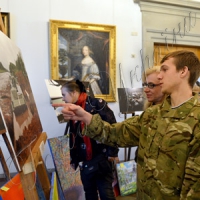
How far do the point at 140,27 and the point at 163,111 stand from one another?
2932 mm

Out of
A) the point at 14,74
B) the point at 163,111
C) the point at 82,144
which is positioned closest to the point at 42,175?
the point at 82,144

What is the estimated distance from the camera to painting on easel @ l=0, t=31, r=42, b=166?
4.00ft

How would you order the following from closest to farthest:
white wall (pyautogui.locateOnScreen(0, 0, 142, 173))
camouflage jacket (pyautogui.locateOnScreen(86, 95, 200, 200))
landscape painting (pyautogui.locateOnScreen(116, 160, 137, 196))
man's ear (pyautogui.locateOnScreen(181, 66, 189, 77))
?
1. camouflage jacket (pyautogui.locateOnScreen(86, 95, 200, 200))
2. man's ear (pyautogui.locateOnScreen(181, 66, 189, 77))
3. landscape painting (pyautogui.locateOnScreen(116, 160, 137, 196))
4. white wall (pyautogui.locateOnScreen(0, 0, 142, 173))

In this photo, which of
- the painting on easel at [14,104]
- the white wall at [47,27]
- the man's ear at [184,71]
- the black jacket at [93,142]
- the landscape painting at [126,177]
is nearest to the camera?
the man's ear at [184,71]

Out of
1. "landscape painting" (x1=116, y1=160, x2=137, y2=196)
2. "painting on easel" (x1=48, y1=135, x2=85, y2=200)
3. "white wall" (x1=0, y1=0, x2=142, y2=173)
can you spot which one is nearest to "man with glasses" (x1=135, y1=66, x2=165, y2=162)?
"painting on easel" (x1=48, y1=135, x2=85, y2=200)

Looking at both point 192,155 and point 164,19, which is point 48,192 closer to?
point 192,155

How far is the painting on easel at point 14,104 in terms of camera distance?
1220mm

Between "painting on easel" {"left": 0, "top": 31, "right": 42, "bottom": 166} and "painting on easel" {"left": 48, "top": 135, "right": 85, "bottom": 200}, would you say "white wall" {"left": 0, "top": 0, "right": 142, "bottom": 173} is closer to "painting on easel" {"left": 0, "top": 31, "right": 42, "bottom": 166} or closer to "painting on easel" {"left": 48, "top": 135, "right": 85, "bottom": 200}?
"painting on easel" {"left": 48, "top": 135, "right": 85, "bottom": 200}

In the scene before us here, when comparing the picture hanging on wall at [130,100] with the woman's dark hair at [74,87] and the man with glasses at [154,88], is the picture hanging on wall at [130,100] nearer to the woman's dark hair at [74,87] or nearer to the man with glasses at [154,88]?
the woman's dark hair at [74,87]

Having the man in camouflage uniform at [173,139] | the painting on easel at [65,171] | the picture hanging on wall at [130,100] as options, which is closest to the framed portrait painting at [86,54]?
the picture hanging on wall at [130,100]

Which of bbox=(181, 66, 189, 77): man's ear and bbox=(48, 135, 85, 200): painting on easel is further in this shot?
bbox=(48, 135, 85, 200): painting on easel

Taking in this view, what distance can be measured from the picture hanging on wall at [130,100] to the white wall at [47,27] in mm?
436

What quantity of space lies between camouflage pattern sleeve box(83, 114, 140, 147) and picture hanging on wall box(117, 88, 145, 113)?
6.28 feet

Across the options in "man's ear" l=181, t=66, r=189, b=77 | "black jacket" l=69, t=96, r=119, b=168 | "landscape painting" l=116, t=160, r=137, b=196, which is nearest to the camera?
"man's ear" l=181, t=66, r=189, b=77
